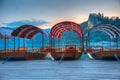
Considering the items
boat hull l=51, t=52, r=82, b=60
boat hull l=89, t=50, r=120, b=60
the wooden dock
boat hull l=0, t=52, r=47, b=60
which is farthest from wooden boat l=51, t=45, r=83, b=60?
the wooden dock

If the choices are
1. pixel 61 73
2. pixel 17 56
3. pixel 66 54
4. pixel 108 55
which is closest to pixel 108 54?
pixel 108 55

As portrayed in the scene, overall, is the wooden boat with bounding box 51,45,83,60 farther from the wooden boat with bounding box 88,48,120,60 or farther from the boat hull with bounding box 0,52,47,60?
the boat hull with bounding box 0,52,47,60

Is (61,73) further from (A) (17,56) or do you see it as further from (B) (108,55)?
(A) (17,56)

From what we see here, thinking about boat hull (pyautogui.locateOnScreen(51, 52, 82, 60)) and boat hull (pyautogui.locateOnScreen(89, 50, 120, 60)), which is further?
boat hull (pyautogui.locateOnScreen(51, 52, 82, 60))

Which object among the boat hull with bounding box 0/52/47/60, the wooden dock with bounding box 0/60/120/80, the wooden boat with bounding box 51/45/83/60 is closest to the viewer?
the wooden dock with bounding box 0/60/120/80

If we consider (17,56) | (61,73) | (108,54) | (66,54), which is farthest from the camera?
(17,56)

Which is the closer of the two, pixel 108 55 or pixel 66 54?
pixel 108 55

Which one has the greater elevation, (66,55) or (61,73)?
(66,55)

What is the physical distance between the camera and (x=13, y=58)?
16.5 m

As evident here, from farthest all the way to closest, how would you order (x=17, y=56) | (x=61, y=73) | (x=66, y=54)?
(x=17, y=56)
(x=66, y=54)
(x=61, y=73)

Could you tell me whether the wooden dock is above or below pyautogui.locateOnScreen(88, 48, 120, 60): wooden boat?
below

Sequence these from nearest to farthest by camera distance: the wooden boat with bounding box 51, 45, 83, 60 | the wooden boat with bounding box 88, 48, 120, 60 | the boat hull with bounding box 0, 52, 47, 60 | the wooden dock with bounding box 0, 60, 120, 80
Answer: the wooden dock with bounding box 0, 60, 120, 80 → the wooden boat with bounding box 88, 48, 120, 60 → the wooden boat with bounding box 51, 45, 83, 60 → the boat hull with bounding box 0, 52, 47, 60

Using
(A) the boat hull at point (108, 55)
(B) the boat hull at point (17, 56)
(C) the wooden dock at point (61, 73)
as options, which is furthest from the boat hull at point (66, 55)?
(C) the wooden dock at point (61, 73)

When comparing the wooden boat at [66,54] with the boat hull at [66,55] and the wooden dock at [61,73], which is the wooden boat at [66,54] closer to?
the boat hull at [66,55]
